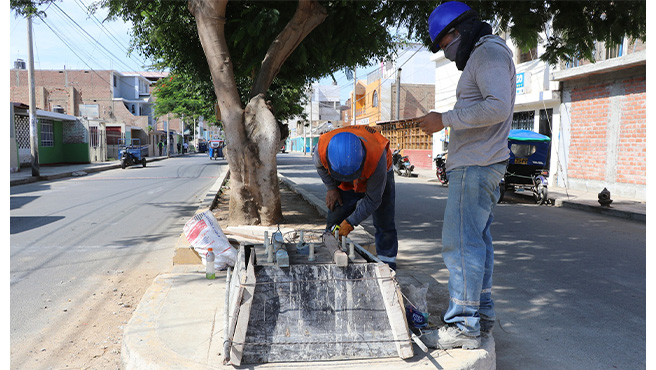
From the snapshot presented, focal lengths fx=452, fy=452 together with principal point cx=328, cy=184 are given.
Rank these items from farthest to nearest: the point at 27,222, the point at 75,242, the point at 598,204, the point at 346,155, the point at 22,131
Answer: the point at 22,131 → the point at 598,204 → the point at 27,222 → the point at 75,242 → the point at 346,155

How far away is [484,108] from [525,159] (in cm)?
1099

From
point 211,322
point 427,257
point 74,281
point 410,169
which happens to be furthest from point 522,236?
point 410,169

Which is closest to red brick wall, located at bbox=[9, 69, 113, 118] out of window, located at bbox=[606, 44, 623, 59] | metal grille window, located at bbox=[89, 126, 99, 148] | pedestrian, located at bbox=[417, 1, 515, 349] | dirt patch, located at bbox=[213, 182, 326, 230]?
metal grille window, located at bbox=[89, 126, 99, 148]

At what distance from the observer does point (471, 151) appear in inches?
108

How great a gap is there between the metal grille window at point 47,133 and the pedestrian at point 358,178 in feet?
84.6

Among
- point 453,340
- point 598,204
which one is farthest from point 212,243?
point 598,204

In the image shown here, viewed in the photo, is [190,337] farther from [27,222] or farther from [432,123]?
[27,222]

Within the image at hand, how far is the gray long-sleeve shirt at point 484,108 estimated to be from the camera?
260 centimetres

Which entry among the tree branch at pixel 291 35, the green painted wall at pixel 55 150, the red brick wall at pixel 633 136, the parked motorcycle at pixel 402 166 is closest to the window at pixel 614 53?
the red brick wall at pixel 633 136

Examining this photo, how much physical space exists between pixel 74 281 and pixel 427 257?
4.28 metres

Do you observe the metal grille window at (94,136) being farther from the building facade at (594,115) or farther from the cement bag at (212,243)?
the cement bag at (212,243)

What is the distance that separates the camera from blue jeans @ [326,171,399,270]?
417cm

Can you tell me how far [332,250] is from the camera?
124 inches

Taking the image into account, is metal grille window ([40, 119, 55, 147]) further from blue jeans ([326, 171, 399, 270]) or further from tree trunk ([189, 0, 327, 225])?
blue jeans ([326, 171, 399, 270])
